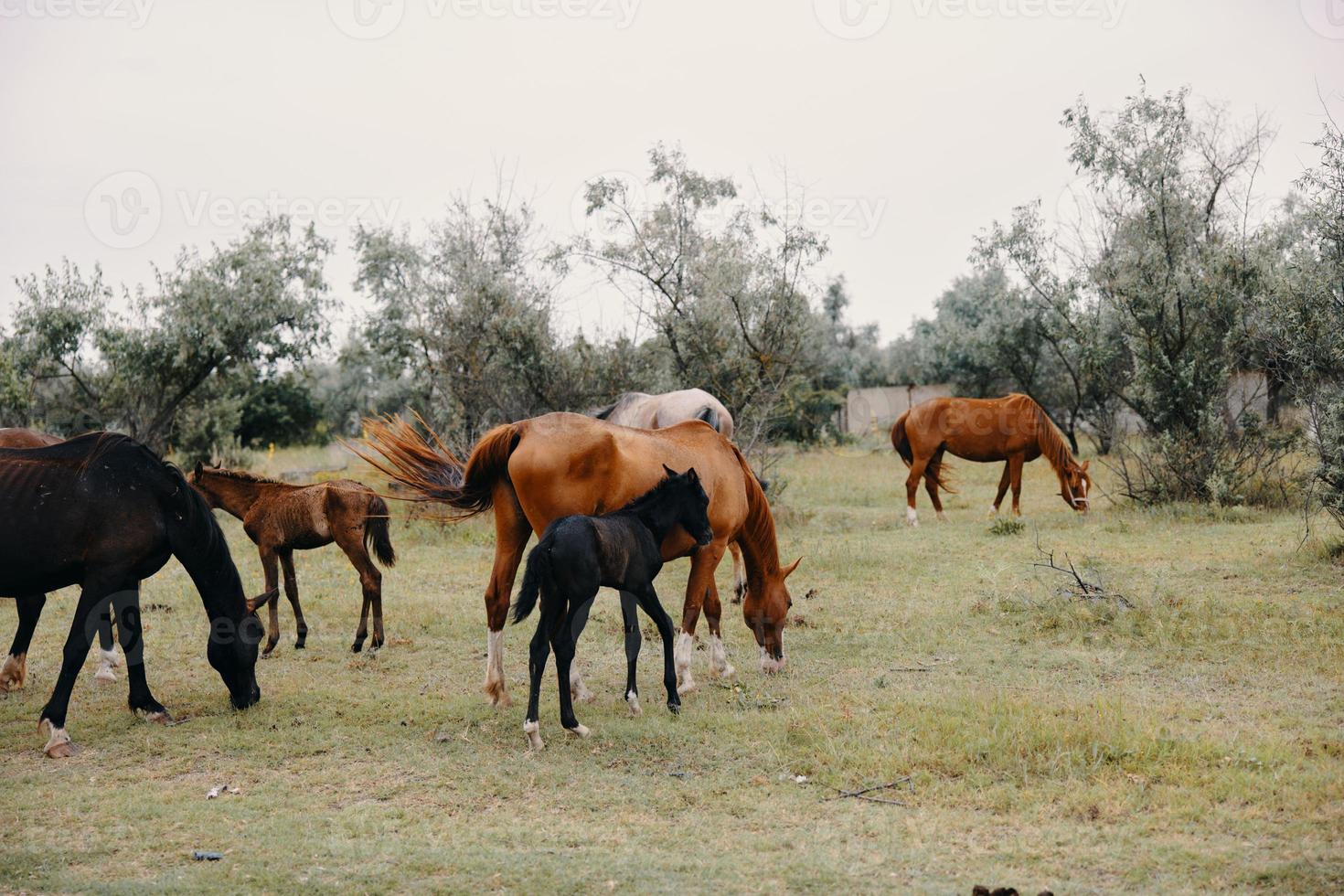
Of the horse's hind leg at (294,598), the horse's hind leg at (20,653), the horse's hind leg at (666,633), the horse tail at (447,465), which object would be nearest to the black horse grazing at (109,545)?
the horse's hind leg at (20,653)

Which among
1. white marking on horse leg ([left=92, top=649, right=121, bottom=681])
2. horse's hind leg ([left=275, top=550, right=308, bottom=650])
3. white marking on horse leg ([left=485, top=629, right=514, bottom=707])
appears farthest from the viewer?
horse's hind leg ([left=275, top=550, right=308, bottom=650])

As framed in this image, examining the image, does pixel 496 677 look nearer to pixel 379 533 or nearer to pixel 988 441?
pixel 379 533

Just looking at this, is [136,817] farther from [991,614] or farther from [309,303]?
[309,303]

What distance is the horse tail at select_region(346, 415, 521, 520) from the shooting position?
7102mm

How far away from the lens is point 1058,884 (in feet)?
13.7

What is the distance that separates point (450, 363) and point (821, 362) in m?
20.6

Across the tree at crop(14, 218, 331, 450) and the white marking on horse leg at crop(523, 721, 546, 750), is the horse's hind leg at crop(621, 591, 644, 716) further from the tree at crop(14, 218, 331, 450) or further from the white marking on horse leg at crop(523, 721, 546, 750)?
the tree at crop(14, 218, 331, 450)

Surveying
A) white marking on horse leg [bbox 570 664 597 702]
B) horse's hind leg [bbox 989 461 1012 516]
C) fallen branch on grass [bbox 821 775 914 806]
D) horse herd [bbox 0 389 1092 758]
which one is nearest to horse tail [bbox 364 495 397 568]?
horse herd [bbox 0 389 1092 758]

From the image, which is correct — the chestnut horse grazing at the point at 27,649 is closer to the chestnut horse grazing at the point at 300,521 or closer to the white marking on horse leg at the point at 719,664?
the chestnut horse grazing at the point at 300,521

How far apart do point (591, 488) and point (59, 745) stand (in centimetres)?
359

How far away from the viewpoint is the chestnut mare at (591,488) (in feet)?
23.1

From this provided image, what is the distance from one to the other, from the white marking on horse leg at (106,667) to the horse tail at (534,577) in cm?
371

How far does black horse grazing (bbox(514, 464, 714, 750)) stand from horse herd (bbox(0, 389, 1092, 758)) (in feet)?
0.04

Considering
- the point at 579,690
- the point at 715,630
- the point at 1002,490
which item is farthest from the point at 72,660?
the point at 1002,490
